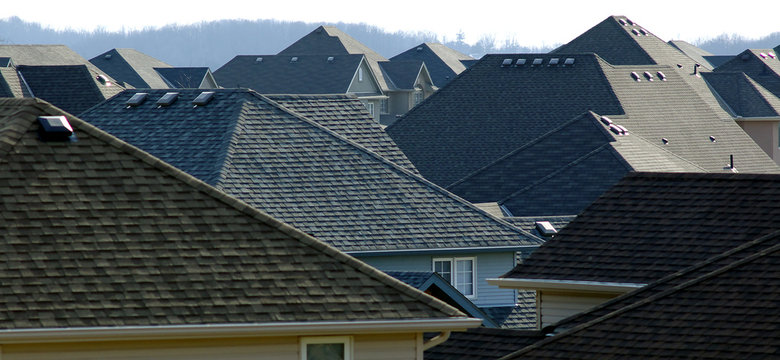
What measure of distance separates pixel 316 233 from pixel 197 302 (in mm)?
15467

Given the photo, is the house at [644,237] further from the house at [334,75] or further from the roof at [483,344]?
the house at [334,75]

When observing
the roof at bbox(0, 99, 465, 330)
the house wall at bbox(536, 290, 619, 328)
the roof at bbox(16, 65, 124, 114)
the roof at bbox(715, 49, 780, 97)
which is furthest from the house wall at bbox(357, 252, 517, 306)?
the roof at bbox(715, 49, 780, 97)

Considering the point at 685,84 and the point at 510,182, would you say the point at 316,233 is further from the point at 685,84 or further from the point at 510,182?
the point at 685,84

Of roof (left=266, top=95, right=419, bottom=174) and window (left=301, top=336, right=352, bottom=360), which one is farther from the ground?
roof (left=266, top=95, right=419, bottom=174)

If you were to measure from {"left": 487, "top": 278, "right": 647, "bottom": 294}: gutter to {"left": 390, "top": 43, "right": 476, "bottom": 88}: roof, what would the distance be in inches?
3837

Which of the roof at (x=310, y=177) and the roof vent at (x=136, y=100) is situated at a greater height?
the roof vent at (x=136, y=100)

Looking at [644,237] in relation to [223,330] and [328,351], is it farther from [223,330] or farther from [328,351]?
[223,330]

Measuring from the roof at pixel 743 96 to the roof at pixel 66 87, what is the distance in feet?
102

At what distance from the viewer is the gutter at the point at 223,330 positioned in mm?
13875

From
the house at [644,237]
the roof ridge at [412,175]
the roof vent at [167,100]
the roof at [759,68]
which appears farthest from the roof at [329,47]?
the house at [644,237]

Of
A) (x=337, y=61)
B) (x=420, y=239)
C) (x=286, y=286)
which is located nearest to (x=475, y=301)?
(x=420, y=239)

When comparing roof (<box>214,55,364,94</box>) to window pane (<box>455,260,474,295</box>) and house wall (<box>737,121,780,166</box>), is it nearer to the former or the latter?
house wall (<box>737,121,780,166</box>)

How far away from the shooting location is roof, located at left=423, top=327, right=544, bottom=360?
19359 millimetres

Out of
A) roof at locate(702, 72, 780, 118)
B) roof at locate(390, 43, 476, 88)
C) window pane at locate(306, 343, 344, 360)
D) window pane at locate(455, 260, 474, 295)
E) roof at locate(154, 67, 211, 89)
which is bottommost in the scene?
window pane at locate(455, 260, 474, 295)
